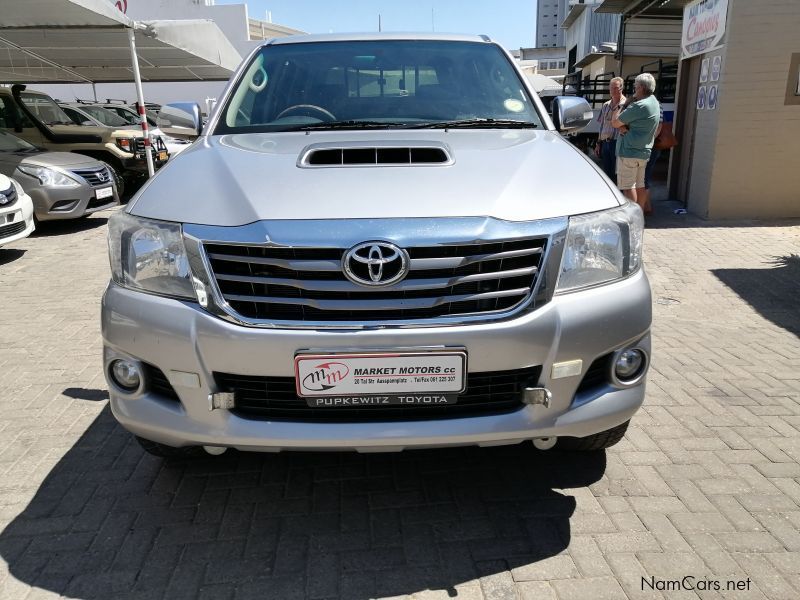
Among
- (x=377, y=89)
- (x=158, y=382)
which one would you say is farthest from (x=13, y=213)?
(x=158, y=382)

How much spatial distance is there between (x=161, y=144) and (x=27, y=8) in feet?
11.5

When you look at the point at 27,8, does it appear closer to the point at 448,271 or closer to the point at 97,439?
the point at 97,439

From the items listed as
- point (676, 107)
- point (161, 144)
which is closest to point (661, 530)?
point (676, 107)

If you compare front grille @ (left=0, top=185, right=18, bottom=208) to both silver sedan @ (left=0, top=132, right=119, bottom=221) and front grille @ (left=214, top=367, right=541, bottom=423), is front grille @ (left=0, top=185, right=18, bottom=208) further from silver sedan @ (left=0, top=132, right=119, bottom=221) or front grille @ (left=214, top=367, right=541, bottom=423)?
front grille @ (left=214, top=367, right=541, bottom=423)

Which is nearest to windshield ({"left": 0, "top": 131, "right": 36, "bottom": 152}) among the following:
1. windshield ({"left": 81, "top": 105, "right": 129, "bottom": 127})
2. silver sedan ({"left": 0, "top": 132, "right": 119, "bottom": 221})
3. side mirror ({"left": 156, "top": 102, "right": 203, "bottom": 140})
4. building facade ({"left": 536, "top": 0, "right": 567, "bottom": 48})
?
silver sedan ({"left": 0, "top": 132, "right": 119, "bottom": 221})

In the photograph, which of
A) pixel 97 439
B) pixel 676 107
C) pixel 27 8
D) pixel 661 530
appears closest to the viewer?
pixel 661 530

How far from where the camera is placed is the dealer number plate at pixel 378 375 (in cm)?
209

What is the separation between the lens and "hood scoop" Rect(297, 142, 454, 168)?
256 cm

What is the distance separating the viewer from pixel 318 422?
2.17 meters

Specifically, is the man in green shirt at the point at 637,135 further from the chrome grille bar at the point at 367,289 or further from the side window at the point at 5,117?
the side window at the point at 5,117

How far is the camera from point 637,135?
26.8 ft

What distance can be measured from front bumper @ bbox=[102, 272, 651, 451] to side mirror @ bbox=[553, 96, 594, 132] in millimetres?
1592

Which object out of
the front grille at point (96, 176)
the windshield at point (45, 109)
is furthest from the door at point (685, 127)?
the windshield at point (45, 109)

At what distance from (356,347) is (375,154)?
2.93ft
